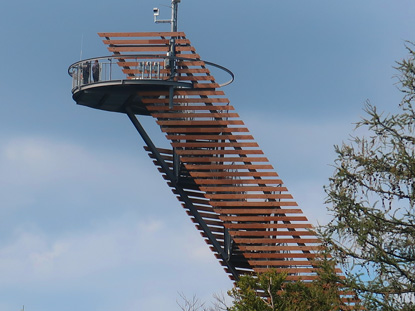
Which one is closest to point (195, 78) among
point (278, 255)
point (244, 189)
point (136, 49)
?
point (136, 49)

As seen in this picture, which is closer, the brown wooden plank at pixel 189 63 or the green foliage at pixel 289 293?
the green foliage at pixel 289 293

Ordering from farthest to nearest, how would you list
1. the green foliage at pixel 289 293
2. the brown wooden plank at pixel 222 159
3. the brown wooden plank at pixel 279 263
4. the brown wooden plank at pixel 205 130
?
the brown wooden plank at pixel 205 130
the brown wooden plank at pixel 222 159
the brown wooden plank at pixel 279 263
the green foliage at pixel 289 293

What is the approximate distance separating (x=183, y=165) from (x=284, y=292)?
4956mm

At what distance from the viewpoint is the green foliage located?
1344 cm

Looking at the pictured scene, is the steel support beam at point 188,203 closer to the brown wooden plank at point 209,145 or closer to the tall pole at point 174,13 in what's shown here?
the brown wooden plank at point 209,145

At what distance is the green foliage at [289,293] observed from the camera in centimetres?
1344

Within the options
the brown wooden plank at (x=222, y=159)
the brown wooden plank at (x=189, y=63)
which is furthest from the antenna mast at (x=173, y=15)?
the brown wooden plank at (x=222, y=159)

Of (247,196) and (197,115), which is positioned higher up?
(197,115)

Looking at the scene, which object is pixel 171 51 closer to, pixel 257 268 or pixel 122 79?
pixel 122 79

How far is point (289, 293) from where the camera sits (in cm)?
1677

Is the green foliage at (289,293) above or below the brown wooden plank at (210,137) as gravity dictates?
below

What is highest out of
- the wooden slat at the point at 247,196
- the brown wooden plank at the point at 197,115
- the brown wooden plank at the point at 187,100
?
the brown wooden plank at the point at 187,100

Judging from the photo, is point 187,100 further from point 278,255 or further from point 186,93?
point 278,255

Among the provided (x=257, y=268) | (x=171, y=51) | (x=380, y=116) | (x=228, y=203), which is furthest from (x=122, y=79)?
(x=380, y=116)
